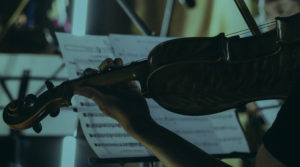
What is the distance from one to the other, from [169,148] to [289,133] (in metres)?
0.23

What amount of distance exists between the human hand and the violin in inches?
0.9

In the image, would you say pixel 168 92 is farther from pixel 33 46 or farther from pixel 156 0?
pixel 33 46

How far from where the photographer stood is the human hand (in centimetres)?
76

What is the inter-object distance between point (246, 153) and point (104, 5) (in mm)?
1304

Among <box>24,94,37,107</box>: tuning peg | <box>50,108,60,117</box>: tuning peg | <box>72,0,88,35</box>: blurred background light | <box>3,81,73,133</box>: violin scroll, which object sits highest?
<box>72,0,88,35</box>: blurred background light

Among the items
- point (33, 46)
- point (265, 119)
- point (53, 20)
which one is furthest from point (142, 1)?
point (53, 20)

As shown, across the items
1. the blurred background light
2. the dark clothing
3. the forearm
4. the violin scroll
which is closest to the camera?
the dark clothing

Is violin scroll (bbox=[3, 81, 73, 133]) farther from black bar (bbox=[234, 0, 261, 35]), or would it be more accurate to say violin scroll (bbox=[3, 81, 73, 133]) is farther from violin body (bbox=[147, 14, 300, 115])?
black bar (bbox=[234, 0, 261, 35])

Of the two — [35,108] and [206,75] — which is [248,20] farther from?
[35,108]

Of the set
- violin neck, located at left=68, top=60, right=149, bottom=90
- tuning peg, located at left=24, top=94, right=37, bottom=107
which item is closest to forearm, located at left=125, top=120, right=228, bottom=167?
violin neck, located at left=68, top=60, right=149, bottom=90

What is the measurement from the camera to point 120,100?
789 millimetres

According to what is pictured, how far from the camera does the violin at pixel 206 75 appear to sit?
2.38 feet

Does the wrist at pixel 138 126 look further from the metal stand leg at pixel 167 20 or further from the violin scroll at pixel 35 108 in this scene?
the metal stand leg at pixel 167 20

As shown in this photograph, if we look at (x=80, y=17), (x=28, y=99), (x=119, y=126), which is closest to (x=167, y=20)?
(x=80, y=17)
